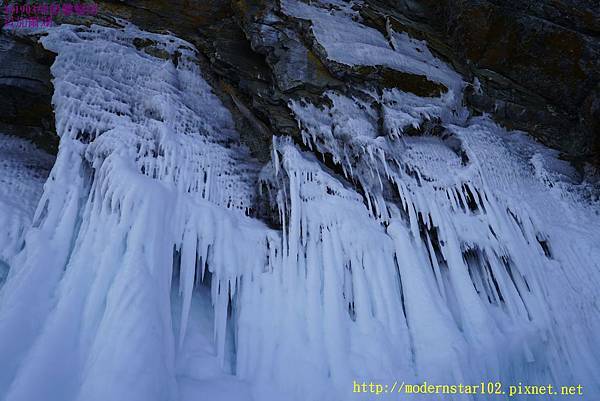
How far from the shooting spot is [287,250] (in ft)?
19.6

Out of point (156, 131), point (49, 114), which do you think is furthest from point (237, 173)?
point (49, 114)

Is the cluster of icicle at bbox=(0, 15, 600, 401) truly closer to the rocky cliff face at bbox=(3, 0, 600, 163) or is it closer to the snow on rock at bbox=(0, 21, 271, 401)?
the snow on rock at bbox=(0, 21, 271, 401)

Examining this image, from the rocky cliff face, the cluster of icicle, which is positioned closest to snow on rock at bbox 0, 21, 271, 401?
the cluster of icicle

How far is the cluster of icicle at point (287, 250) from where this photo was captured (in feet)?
13.3

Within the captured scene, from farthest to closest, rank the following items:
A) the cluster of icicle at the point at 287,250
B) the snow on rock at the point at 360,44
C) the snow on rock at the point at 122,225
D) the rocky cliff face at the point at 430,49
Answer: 1. the snow on rock at the point at 360,44
2. the rocky cliff face at the point at 430,49
3. the cluster of icicle at the point at 287,250
4. the snow on rock at the point at 122,225

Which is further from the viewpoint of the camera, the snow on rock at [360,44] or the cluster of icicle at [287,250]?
the snow on rock at [360,44]

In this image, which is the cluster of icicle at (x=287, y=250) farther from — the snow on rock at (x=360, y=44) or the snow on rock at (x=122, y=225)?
the snow on rock at (x=360, y=44)

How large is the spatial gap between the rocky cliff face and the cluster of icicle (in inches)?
18.5

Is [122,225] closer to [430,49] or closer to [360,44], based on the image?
[360,44]

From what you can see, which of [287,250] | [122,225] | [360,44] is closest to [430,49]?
[360,44]

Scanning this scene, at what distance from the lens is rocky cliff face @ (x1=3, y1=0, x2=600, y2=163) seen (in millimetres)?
7766

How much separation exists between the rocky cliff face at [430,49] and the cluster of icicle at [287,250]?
47 centimetres

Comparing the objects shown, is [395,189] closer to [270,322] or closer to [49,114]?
[270,322]

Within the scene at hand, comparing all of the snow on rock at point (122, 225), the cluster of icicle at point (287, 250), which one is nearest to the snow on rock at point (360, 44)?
the cluster of icicle at point (287, 250)
